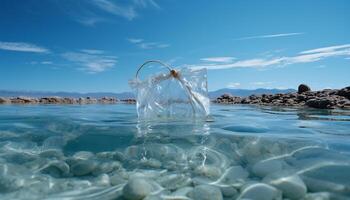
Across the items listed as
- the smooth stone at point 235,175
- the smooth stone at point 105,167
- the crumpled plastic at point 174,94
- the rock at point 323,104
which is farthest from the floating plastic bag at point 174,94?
the rock at point 323,104

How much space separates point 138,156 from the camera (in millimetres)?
3656

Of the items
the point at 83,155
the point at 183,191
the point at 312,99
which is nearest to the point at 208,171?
the point at 183,191

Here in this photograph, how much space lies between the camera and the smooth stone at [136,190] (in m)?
2.51

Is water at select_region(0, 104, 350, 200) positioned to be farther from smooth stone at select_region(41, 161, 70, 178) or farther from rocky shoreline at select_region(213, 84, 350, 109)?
rocky shoreline at select_region(213, 84, 350, 109)

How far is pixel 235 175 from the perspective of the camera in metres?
3.01

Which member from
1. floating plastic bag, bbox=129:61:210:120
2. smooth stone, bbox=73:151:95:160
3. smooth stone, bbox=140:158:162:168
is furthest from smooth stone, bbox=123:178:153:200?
floating plastic bag, bbox=129:61:210:120

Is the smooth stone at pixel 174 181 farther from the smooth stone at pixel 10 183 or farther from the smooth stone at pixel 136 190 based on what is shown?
the smooth stone at pixel 10 183

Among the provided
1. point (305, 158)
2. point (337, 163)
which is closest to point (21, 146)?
point (305, 158)

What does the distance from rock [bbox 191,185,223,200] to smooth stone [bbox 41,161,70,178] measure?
142cm

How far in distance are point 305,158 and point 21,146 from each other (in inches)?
138

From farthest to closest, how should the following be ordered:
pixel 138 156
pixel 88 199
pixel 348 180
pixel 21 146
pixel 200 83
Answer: pixel 200 83 → pixel 21 146 → pixel 138 156 → pixel 348 180 → pixel 88 199

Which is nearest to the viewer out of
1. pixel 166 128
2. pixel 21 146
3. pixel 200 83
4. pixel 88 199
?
pixel 88 199

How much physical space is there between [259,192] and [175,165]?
105 cm

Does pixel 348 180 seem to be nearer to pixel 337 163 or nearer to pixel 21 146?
pixel 337 163
